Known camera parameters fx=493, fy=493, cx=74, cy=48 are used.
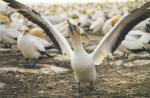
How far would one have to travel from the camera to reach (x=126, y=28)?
369 inches

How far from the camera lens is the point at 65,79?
1118 cm

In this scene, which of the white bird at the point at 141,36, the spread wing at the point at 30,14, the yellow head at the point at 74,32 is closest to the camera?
the yellow head at the point at 74,32

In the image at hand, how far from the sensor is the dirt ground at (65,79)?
31.6ft

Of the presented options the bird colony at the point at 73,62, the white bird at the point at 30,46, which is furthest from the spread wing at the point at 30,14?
Result: the white bird at the point at 30,46

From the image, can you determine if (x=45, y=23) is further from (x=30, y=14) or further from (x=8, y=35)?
(x=8, y=35)

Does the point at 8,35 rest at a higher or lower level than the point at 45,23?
lower

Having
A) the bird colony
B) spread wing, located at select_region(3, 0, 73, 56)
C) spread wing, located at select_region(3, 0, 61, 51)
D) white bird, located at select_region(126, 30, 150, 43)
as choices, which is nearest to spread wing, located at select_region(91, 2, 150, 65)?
the bird colony

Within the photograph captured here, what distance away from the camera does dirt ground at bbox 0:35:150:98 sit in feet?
31.6

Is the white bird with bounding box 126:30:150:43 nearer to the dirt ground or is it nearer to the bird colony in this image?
the bird colony

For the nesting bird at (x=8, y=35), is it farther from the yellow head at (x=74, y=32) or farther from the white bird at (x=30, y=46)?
the yellow head at (x=74, y=32)

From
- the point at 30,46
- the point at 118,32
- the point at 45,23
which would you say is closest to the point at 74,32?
the point at 118,32

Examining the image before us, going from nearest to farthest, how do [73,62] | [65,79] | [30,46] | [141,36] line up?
[73,62]
[65,79]
[30,46]
[141,36]

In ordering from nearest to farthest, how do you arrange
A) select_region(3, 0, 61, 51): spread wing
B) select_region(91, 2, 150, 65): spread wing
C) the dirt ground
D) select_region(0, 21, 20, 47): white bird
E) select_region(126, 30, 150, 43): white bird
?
select_region(91, 2, 150, 65): spread wing
select_region(3, 0, 61, 51): spread wing
the dirt ground
select_region(126, 30, 150, 43): white bird
select_region(0, 21, 20, 47): white bird

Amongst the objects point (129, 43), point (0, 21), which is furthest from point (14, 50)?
point (129, 43)
